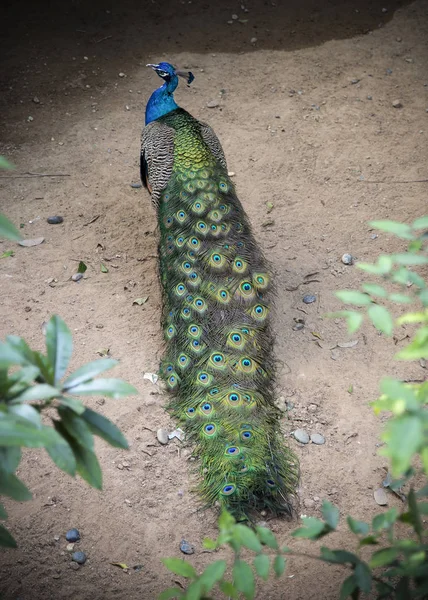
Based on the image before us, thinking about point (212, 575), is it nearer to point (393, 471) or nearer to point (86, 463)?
point (86, 463)

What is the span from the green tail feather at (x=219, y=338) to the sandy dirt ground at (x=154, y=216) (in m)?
0.22

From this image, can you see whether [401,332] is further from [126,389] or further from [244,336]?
[126,389]

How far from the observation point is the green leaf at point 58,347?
159 centimetres

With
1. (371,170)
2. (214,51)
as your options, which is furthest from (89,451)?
(214,51)

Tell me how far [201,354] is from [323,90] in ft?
12.7

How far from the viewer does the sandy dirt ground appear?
10.3 ft

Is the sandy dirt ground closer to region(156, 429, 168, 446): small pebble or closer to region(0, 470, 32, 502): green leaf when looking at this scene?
region(156, 429, 168, 446): small pebble

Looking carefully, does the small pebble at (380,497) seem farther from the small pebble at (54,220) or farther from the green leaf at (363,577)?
the small pebble at (54,220)

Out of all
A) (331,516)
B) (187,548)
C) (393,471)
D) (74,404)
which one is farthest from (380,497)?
(74,404)

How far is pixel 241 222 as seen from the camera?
4152mm

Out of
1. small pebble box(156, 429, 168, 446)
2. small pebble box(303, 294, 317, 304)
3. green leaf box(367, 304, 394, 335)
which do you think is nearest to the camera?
green leaf box(367, 304, 394, 335)

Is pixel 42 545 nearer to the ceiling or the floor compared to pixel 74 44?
nearer to the floor

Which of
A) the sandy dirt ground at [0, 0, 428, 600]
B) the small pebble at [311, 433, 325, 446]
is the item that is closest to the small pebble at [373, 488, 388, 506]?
the sandy dirt ground at [0, 0, 428, 600]

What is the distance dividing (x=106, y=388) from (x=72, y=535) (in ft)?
6.20
